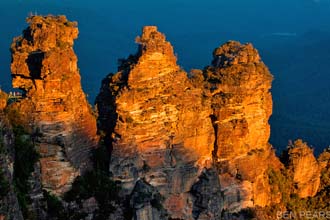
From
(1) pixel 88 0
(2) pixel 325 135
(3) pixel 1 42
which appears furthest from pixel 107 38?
(2) pixel 325 135

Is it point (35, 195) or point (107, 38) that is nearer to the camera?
point (35, 195)

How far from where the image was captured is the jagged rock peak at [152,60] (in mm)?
20250

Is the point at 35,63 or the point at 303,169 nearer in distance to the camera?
the point at 35,63

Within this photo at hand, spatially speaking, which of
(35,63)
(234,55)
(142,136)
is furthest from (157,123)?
(234,55)

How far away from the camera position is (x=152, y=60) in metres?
20.5

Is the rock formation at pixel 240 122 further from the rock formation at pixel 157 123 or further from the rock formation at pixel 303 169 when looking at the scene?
the rock formation at pixel 303 169

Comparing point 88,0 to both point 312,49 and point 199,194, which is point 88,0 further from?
point 199,194

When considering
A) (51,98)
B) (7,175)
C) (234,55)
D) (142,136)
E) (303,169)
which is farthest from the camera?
(303,169)

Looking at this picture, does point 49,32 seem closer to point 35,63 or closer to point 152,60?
point 35,63

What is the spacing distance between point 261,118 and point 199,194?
412 centimetres

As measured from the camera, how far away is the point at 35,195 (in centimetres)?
1730

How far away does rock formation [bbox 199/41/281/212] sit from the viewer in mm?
23125

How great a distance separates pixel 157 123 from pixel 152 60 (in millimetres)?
1856

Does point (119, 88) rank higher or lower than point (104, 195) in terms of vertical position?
higher
